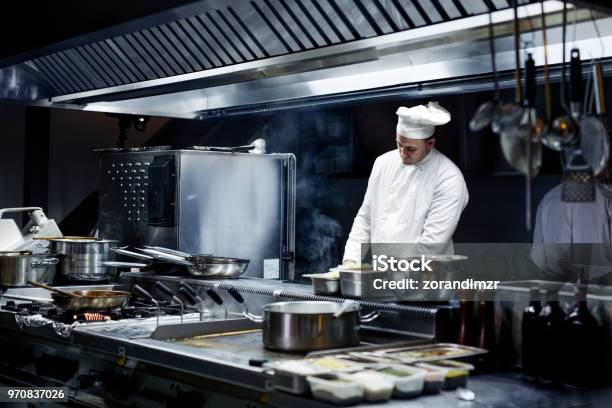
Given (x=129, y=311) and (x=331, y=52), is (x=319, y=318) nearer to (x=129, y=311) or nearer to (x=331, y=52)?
(x=331, y=52)

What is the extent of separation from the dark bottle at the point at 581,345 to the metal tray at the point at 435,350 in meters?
0.26

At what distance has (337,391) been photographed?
2.06m

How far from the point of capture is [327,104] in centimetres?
459

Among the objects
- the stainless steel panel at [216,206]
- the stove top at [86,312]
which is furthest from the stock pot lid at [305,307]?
the stainless steel panel at [216,206]

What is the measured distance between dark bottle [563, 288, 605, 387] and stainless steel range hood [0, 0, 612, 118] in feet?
2.80

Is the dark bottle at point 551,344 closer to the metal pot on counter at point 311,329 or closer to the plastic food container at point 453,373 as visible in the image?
the plastic food container at point 453,373

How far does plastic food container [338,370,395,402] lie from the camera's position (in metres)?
2.10

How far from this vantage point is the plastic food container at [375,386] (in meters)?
2.10

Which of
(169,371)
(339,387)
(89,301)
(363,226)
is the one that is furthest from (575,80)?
(363,226)

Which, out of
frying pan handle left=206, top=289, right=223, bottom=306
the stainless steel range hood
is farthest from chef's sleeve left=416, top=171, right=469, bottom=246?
frying pan handle left=206, top=289, right=223, bottom=306

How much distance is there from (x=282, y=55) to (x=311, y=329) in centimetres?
126

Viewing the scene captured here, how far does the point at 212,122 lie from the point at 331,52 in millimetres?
3936

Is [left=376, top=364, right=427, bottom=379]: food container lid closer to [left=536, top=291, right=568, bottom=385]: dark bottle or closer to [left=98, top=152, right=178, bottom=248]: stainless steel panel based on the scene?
[left=536, top=291, right=568, bottom=385]: dark bottle

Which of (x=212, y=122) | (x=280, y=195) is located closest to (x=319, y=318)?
(x=280, y=195)
